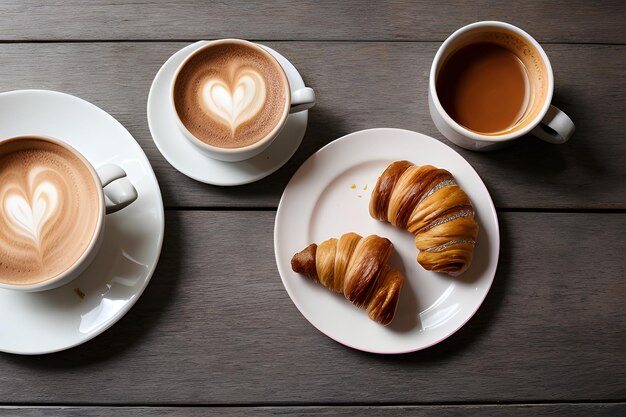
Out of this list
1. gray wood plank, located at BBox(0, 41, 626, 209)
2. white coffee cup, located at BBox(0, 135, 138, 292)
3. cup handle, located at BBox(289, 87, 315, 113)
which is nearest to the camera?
white coffee cup, located at BBox(0, 135, 138, 292)

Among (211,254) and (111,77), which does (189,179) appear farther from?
(111,77)

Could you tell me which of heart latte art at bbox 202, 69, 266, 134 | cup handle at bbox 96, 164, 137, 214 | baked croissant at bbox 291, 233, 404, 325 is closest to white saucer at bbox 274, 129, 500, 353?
baked croissant at bbox 291, 233, 404, 325

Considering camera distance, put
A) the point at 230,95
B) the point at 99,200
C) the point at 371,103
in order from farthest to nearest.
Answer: the point at 371,103, the point at 230,95, the point at 99,200

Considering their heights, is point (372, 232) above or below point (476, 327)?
above

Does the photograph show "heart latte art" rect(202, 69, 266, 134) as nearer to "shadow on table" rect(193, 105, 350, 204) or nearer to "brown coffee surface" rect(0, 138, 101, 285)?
"shadow on table" rect(193, 105, 350, 204)

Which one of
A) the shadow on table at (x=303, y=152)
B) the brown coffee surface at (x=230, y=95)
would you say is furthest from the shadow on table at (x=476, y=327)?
the brown coffee surface at (x=230, y=95)

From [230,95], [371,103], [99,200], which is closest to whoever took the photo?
[99,200]

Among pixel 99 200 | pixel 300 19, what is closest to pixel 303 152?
pixel 300 19

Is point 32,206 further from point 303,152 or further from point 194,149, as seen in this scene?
point 303,152
